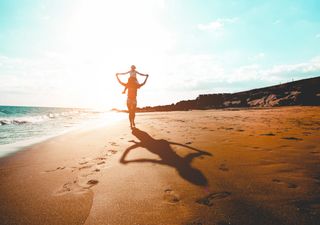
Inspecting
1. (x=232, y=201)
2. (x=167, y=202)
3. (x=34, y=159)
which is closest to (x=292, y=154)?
(x=232, y=201)

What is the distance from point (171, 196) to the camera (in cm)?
234

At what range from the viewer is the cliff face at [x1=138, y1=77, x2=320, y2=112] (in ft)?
75.9

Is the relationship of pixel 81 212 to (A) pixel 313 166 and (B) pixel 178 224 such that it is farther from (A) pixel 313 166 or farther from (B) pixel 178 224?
(A) pixel 313 166

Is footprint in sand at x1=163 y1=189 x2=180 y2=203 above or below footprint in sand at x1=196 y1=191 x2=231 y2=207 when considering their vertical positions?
below

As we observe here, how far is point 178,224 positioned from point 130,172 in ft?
5.23

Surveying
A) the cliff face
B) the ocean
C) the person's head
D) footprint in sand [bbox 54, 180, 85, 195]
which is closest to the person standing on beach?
the person's head

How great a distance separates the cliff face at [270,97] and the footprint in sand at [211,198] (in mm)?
24244

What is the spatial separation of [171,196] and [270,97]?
2906 cm

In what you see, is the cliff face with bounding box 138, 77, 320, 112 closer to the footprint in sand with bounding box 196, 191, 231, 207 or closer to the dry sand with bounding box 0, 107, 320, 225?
the dry sand with bounding box 0, 107, 320, 225

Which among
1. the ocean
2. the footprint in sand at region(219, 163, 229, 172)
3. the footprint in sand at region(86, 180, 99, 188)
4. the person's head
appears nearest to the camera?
the footprint in sand at region(86, 180, 99, 188)

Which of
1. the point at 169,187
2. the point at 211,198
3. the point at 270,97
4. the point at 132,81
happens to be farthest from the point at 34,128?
the point at 270,97

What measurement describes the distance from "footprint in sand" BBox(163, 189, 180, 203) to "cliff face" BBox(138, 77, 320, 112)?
2451cm

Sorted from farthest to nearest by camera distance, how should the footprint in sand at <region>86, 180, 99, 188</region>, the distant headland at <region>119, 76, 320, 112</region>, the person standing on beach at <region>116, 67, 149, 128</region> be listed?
1. the distant headland at <region>119, 76, 320, 112</region>
2. the person standing on beach at <region>116, 67, 149, 128</region>
3. the footprint in sand at <region>86, 180, 99, 188</region>

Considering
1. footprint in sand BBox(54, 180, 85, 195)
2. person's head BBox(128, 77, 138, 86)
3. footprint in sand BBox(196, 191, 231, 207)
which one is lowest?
footprint in sand BBox(54, 180, 85, 195)
